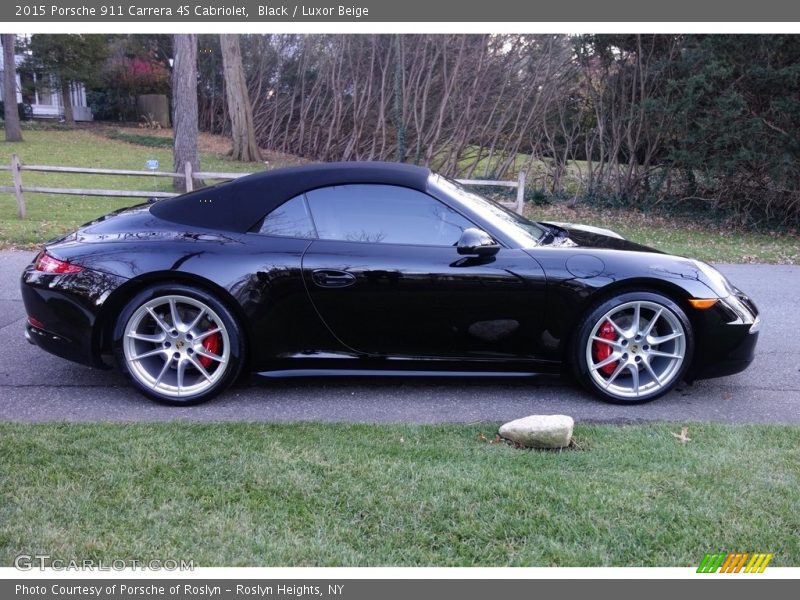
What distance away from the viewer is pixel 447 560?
2383 mm

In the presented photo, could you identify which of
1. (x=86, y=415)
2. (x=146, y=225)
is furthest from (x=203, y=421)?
(x=146, y=225)

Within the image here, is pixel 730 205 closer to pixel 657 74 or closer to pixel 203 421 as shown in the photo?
pixel 657 74

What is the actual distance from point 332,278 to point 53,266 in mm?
1609

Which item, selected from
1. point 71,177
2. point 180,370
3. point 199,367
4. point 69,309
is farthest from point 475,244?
point 71,177

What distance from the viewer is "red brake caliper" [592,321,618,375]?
12.8 feet

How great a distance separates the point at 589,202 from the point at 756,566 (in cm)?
1168

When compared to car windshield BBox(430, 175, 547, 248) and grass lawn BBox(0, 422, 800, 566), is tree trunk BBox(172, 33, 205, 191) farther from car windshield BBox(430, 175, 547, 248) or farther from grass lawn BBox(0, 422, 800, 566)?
grass lawn BBox(0, 422, 800, 566)

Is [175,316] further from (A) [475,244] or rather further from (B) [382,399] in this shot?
(A) [475,244]

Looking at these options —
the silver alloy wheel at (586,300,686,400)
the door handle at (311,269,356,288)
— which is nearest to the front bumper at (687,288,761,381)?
the silver alloy wheel at (586,300,686,400)

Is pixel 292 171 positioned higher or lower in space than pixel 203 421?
higher

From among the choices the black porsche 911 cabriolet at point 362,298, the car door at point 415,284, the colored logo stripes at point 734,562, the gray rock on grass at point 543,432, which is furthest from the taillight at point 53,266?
the colored logo stripes at point 734,562

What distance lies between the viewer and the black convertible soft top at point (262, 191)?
393 cm

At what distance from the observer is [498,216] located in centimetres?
414

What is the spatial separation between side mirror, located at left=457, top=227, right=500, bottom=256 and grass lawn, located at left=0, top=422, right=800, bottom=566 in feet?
3.18
